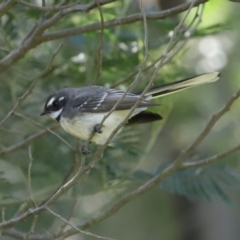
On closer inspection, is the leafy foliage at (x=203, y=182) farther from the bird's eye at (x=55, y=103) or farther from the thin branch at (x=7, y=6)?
the thin branch at (x=7, y=6)

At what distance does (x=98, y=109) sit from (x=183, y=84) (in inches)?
22.3

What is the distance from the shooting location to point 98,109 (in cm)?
369

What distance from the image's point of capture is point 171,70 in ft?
15.1

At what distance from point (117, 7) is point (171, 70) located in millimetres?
574

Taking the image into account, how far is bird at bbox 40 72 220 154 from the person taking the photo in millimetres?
3412

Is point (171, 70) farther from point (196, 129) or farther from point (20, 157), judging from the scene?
point (196, 129)

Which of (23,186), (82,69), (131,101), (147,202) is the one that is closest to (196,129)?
(147,202)

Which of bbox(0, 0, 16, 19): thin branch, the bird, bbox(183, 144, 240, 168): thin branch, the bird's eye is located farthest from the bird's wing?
bbox(0, 0, 16, 19): thin branch

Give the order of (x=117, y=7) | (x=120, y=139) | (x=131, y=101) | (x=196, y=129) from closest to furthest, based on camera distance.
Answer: (x=131, y=101)
(x=120, y=139)
(x=117, y=7)
(x=196, y=129)

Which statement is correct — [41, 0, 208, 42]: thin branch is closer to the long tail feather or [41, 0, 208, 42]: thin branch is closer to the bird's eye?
the long tail feather

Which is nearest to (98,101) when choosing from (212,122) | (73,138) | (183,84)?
(183,84)

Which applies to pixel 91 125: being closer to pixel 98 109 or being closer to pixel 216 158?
pixel 98 109

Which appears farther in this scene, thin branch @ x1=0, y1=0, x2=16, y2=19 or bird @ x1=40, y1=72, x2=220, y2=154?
bird @ x1=40, y1=72, x2=220, y2=154

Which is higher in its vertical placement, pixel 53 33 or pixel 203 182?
pixel 53 33
